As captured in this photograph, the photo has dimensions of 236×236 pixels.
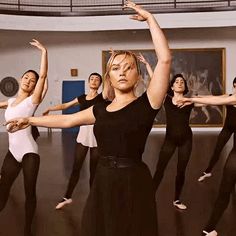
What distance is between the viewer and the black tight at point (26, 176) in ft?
12.8

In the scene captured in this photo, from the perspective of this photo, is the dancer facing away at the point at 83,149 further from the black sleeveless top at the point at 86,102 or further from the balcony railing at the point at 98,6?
the balcony railing at the point at 98,6

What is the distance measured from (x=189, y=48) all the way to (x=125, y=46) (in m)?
2.29

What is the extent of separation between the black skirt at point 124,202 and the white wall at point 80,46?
40.4 ft

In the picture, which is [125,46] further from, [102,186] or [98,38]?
[102,186]

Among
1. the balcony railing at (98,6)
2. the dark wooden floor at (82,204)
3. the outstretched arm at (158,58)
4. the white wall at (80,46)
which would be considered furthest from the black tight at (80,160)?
the white wall at (80,46)

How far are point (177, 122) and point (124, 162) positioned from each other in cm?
284

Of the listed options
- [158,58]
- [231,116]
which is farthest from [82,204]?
[158,58]

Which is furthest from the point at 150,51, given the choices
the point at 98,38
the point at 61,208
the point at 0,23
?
the point at 61,208

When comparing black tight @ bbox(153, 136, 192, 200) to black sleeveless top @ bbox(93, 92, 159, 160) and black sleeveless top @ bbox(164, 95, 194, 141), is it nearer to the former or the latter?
black sleeveless top @ bbox(164, 95, 194, 141)

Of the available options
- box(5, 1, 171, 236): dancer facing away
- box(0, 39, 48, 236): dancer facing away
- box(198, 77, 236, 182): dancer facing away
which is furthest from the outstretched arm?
box(198, 77, 236, 182): dancer facing away

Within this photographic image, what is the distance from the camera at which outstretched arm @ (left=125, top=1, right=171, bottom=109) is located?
2.19 m

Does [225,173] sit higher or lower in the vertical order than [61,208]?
higher

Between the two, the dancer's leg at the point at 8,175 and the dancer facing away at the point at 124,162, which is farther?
the dancer's leg at the point at 8,175

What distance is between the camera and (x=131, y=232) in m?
2.35
